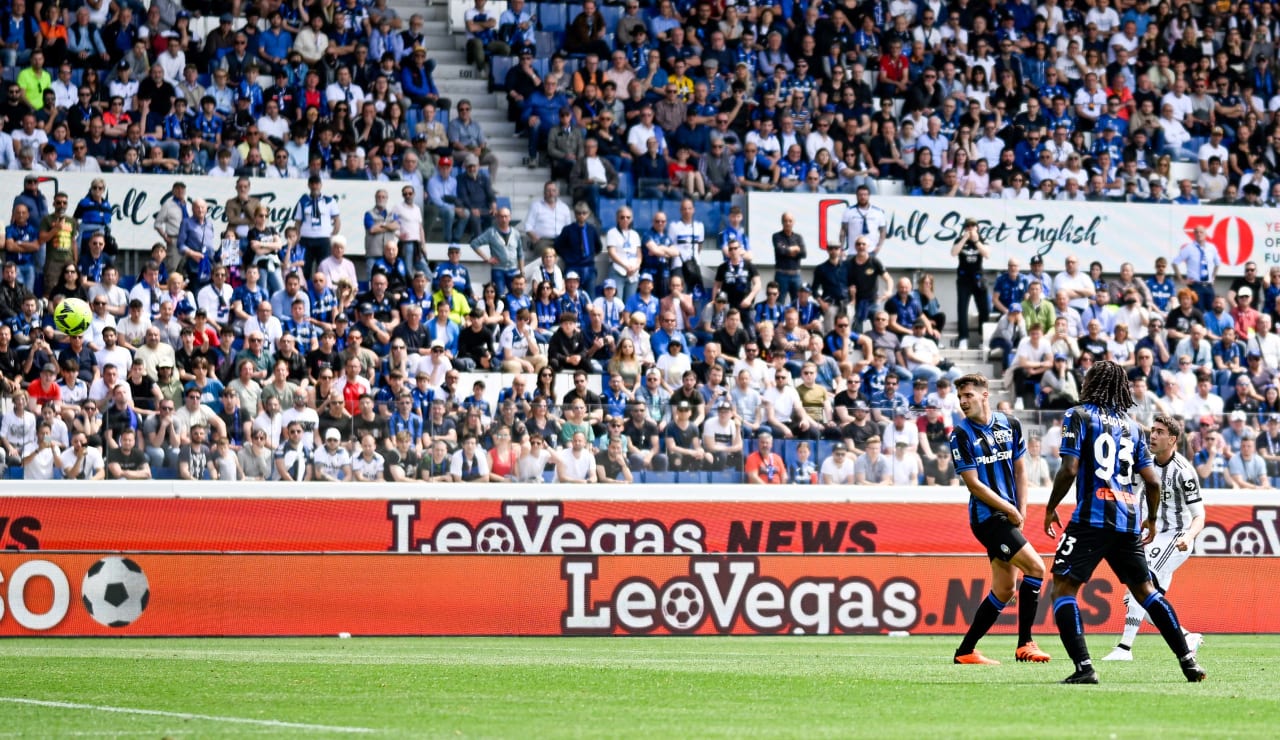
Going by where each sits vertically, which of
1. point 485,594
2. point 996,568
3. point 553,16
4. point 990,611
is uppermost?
point 553,16

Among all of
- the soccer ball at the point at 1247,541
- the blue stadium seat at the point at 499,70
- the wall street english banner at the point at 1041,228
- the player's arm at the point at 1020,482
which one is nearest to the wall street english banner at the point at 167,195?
the blue stadium seat at the point at 499,70

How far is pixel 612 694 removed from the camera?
10086mm

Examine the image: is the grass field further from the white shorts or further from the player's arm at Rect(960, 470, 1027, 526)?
the player's arm at Rect(960, 470, 1027, 526)

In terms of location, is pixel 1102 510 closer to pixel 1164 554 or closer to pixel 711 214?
pixel 1164 554

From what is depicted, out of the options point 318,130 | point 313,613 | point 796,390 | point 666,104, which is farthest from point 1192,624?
point 318,130

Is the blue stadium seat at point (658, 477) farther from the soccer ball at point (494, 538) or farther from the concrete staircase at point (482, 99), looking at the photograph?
the concrete staircase at point (482, 99)

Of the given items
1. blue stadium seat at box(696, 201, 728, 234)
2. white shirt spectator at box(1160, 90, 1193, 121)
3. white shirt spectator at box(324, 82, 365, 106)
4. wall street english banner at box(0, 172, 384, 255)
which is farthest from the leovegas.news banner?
white shirt spectator at box(1160, 90, 1193, 121)

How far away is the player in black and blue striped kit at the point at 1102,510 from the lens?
1027 cm

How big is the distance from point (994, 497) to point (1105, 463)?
1.35 meters

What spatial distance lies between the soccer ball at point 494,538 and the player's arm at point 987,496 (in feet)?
30.0

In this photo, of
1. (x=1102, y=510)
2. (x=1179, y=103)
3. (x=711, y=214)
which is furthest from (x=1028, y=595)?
(x=1179, y=103)

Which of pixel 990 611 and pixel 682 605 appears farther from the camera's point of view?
pixel 682 605

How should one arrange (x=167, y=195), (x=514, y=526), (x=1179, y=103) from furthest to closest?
1. (x=1179, y=103)
2. (x=167, y=195)
3. (x=514, y=526)

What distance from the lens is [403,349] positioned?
21.0m
